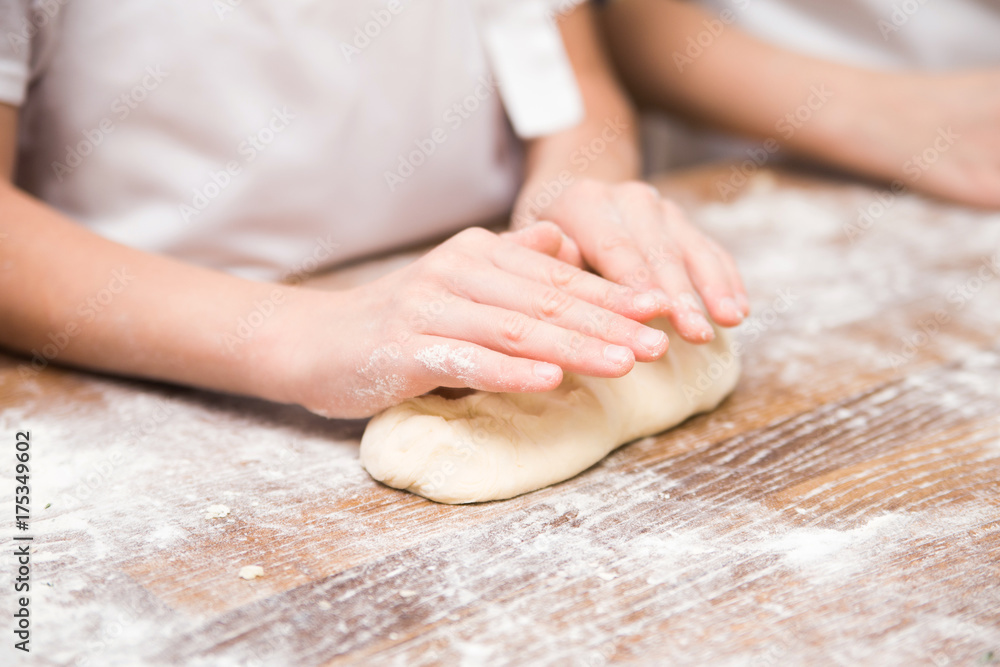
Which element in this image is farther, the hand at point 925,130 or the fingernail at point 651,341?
the hand at point 925,130

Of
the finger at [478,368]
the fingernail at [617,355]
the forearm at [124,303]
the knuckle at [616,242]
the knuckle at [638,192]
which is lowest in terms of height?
the forearm at [124,303]

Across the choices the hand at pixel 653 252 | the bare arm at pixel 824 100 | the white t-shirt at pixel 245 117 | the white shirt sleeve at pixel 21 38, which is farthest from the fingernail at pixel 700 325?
the bare arm at pixel 824 100

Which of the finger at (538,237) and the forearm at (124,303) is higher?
the finger at (538,237)

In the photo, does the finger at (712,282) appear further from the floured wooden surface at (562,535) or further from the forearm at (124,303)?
the forearm at (124,303)

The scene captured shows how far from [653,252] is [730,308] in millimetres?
125

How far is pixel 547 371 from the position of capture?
33.0 inches

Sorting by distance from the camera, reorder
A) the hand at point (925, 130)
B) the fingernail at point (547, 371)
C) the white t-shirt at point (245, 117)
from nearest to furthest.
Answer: the fingernail at point (547, 371), the white t-shirt at point (245, 117), the hand at point (925, 130)

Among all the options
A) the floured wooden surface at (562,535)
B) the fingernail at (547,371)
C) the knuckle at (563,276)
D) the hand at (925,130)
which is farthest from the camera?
the hand at (925,130)

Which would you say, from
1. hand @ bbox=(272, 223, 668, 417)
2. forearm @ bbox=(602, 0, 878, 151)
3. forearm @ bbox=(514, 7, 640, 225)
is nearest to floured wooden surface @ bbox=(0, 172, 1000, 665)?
hand @ bbox=(272, 223, 668, 417)

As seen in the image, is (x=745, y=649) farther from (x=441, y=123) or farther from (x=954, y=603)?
(x=441, y=123)

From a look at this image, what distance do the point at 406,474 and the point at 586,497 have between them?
21 centimetres

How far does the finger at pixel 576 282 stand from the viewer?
916 mm

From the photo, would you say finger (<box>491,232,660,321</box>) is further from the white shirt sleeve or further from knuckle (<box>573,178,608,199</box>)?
the white shirt sleeve

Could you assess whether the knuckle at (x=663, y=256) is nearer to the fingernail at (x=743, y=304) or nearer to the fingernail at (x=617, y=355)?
the fingernail at (x=743, y=304)
